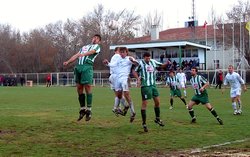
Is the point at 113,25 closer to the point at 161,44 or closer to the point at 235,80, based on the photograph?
the point at 161,44

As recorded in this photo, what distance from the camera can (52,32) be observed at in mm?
107000

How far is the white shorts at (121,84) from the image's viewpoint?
14.6 m

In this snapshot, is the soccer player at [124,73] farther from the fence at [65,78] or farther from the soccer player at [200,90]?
the fence at [65,78]

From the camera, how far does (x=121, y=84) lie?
1479 cm

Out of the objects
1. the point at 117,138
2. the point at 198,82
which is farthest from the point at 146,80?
Result: the point at 198,82

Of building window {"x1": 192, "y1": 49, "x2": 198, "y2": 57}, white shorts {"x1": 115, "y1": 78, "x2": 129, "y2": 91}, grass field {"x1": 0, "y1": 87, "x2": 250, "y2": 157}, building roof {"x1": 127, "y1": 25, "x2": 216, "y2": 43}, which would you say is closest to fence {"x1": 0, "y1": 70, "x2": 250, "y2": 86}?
building window {"x1": 192, "y1": 49, "x2": 198, "y2": 57}

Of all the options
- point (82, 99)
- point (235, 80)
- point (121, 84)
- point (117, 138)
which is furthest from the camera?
point (235, 80)

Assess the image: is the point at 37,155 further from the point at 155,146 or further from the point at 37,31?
the point at 37,31

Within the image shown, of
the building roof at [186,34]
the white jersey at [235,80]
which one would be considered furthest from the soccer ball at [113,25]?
the white jersey at [235,80]

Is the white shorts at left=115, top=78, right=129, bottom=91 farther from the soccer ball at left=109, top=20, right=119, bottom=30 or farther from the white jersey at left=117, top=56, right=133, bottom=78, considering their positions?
the soccer ball at left=109, top=20, right=119, bottom=30

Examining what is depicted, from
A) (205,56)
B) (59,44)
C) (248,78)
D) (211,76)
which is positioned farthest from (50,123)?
(59,44)

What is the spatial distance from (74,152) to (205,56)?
63279 millimetres

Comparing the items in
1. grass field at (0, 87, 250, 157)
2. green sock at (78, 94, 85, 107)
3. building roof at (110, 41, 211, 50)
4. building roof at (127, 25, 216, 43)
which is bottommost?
grass field at (0, 87, 250, 157)

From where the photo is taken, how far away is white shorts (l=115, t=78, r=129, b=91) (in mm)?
14578
